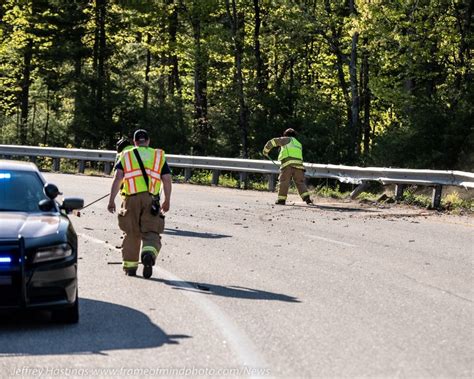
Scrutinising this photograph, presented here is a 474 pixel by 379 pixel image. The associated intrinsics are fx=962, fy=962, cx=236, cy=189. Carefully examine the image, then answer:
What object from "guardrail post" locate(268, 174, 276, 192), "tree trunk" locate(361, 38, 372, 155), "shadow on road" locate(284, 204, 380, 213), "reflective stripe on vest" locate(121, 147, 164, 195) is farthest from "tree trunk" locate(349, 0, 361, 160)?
"reflective stripe on vest" locate(121, 147, 164, 195)

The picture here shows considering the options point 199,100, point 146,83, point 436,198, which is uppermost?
point 146,83

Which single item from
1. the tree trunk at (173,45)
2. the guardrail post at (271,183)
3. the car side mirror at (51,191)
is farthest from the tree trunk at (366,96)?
the car side mirror at (51,191)

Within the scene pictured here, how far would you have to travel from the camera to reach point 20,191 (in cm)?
902

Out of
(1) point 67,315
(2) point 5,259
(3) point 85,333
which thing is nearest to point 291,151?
(1) point 67,315

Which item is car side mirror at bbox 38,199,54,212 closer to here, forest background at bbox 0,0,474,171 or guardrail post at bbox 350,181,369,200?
guardrail post at bbox 350,181,369,200

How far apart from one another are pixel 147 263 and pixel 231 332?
3.17 m

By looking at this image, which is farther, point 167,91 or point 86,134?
point 167,91

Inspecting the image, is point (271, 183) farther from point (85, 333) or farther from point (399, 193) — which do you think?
point (85, 333)

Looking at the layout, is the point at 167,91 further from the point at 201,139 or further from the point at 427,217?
the point at 427,217

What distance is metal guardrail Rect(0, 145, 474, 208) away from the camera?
66.9 feet

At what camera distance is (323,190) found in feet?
79.6

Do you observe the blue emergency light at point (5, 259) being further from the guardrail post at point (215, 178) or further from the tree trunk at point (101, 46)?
the tree trunk at point (101, 46)

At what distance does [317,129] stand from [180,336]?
25.8m

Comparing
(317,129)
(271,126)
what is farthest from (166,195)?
(271,126)
